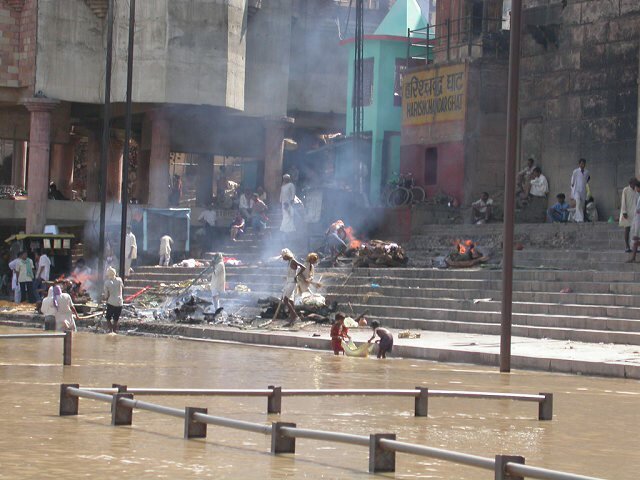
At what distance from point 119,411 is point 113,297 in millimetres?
14558

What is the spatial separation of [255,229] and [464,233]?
9.27 m

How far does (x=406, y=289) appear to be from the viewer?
25016mm

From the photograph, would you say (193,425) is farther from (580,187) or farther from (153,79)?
(153,79)

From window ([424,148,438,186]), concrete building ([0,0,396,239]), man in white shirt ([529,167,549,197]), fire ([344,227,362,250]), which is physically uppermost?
concrete building ([0,0,396,239])

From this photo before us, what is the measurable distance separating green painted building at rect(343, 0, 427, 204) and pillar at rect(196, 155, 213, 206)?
303 inches

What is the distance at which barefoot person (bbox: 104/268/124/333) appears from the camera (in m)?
24.6

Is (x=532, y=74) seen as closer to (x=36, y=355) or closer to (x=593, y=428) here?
(x=36, y=355)

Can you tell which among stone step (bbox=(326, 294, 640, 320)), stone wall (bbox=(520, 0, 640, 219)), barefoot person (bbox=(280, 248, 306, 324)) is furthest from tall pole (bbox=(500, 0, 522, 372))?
stone wall (bbox=(520, 0, 640, 219))

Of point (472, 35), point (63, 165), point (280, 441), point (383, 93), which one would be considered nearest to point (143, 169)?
point (63, 165)

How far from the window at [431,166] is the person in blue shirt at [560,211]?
261 inches

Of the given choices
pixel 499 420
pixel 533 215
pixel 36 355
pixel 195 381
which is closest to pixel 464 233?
pixel 533 215

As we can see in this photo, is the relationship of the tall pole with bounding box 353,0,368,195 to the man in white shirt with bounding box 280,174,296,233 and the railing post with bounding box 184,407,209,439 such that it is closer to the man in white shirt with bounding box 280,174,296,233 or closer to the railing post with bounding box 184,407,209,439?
the man in white shirt with bounding box 280,174,296,233

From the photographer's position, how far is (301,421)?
11203 millimetres

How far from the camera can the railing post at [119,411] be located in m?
10.4
